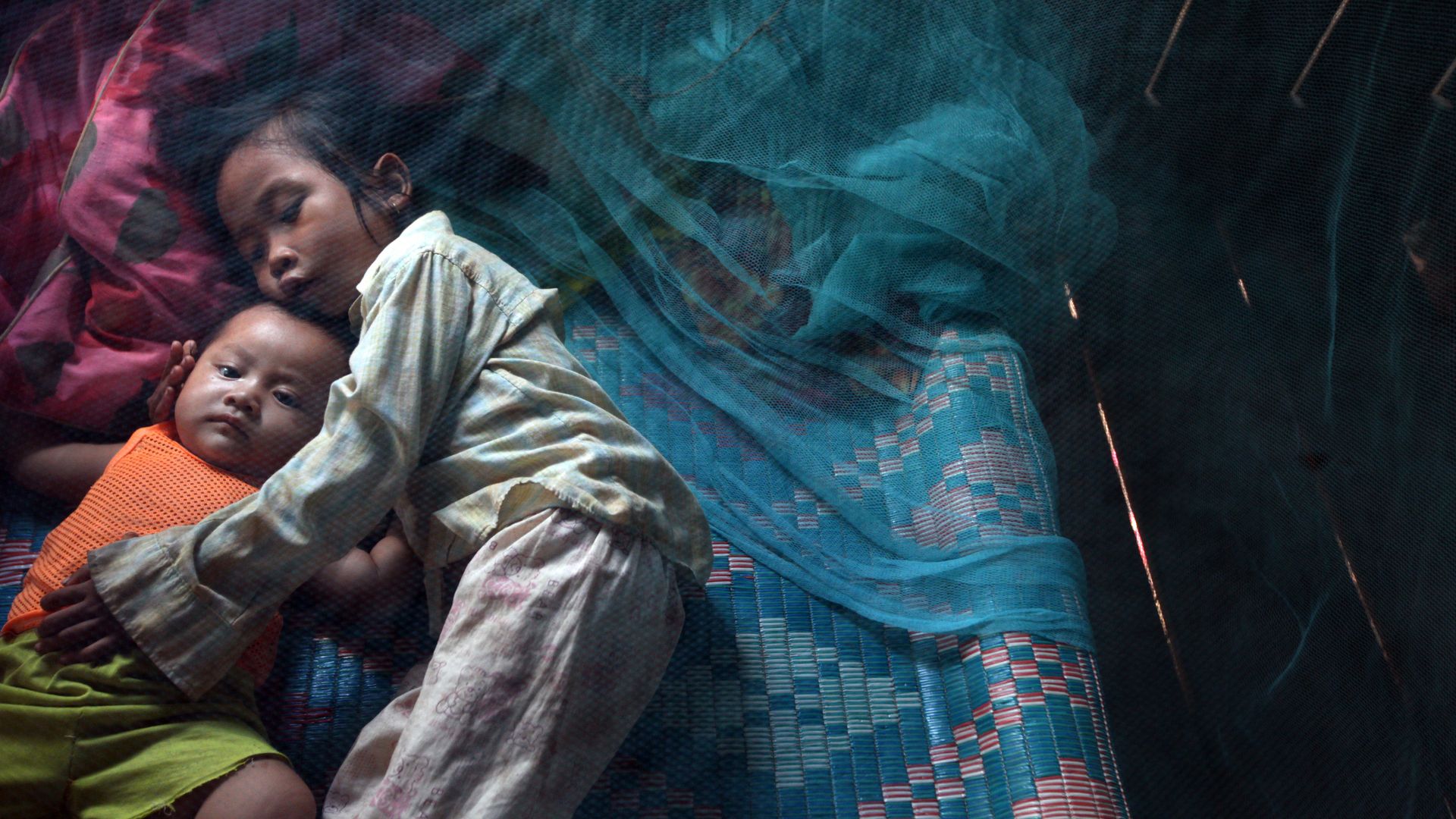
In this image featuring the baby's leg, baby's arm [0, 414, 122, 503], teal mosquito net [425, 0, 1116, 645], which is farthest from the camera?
teal mosquito net [425, 0, 1116, 645]

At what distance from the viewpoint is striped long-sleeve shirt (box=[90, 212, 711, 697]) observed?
67 cm

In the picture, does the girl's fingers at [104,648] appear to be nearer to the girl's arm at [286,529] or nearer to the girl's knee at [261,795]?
the girl's arm at [286,529]

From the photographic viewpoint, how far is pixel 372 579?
761 mm

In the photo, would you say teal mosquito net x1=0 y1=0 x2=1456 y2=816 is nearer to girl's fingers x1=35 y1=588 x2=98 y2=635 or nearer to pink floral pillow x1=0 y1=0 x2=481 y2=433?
pink floral pillow x1=0 y1=0 x2=481 y2=433

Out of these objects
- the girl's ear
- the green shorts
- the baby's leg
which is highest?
the girl's ear

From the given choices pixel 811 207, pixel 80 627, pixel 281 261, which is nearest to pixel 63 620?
pixel 80 627

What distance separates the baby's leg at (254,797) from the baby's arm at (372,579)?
11cm

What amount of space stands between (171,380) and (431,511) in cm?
19

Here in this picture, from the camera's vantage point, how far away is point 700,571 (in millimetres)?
874

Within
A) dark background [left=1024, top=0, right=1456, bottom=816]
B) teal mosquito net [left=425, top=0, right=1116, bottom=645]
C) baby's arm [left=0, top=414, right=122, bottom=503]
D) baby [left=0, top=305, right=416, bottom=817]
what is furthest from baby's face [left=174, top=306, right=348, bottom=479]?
dark background [left=1024, top=0, right=1456, bottom=816]

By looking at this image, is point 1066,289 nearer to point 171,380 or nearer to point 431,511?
point 431,511

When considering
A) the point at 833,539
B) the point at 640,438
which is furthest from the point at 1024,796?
the point at 640,438

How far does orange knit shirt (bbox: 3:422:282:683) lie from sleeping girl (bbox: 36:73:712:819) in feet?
0.07

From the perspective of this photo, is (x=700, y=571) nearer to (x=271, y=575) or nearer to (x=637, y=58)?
(x=271, y=575)
